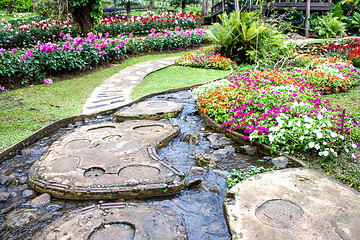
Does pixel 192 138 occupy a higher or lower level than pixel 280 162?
higher

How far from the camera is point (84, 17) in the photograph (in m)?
10.1

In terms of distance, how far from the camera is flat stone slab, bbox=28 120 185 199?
9.05 feet

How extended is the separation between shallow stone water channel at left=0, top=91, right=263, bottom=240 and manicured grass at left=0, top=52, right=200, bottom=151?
0.43 m

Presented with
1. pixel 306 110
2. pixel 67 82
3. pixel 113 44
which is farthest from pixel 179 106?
pixel 113 44

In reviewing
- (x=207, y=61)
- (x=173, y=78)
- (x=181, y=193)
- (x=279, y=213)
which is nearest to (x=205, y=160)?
(x=181, y=193)

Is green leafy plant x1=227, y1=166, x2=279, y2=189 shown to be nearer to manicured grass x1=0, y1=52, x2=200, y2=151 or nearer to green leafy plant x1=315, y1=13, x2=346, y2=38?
manicured grass x1=0, y1=52, x2=200, y2=151

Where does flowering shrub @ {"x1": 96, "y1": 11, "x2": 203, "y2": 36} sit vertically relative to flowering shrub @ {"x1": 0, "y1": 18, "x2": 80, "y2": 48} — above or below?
above

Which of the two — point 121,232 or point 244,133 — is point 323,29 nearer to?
point 244,133

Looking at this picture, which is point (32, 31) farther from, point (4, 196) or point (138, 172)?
point (138, 172)

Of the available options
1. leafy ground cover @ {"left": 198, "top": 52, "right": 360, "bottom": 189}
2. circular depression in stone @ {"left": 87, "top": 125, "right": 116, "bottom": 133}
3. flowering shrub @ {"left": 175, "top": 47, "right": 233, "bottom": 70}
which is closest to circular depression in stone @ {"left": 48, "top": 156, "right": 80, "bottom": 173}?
circular depression in stone @ {"left": 87, "top": 125, "right": 116, "bottom": 133}

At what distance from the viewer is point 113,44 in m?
9.51

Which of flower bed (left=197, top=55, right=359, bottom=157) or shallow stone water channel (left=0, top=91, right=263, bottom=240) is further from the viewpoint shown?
flower bed (left=197, top=55, right=359, bottom=157)

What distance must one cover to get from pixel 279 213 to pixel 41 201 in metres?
2.40

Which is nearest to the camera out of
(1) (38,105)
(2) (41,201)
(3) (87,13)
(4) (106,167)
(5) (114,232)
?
(5) (114,232)
